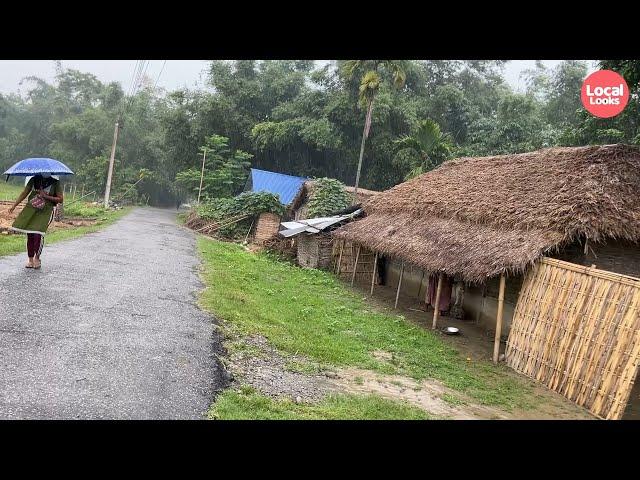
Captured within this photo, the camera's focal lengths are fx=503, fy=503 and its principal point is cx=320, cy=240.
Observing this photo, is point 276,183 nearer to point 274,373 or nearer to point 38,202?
point 38,202

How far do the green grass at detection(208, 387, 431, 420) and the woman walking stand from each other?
499 cm

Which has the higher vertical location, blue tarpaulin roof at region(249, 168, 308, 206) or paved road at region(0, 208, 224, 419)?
blue tarpaulin roof at region(249, 168, 308, 206)

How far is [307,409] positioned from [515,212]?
6277mm

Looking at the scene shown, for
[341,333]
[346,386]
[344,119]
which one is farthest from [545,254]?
[344,119]

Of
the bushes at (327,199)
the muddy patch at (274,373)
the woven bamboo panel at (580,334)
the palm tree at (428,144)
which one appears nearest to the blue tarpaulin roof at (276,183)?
the bushes at (327,199)

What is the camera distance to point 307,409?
4688 millimetres

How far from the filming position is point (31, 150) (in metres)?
56.7

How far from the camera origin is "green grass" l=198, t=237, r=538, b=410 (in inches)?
269

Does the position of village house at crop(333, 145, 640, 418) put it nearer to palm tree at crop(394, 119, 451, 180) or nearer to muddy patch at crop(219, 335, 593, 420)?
muddy patch at crop(219, 335, 593, 420)

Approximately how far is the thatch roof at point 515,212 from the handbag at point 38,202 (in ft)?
22.4

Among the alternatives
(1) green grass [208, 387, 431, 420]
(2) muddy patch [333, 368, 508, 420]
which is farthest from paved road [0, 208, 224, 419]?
(2) muddy patch [333, 368, 508, 420]

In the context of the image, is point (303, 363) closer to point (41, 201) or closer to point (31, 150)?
point (41, 201)

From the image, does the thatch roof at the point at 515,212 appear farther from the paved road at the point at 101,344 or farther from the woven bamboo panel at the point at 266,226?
the woven bamboo panel at the point at 266,226

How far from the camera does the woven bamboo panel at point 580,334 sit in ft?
17.9
